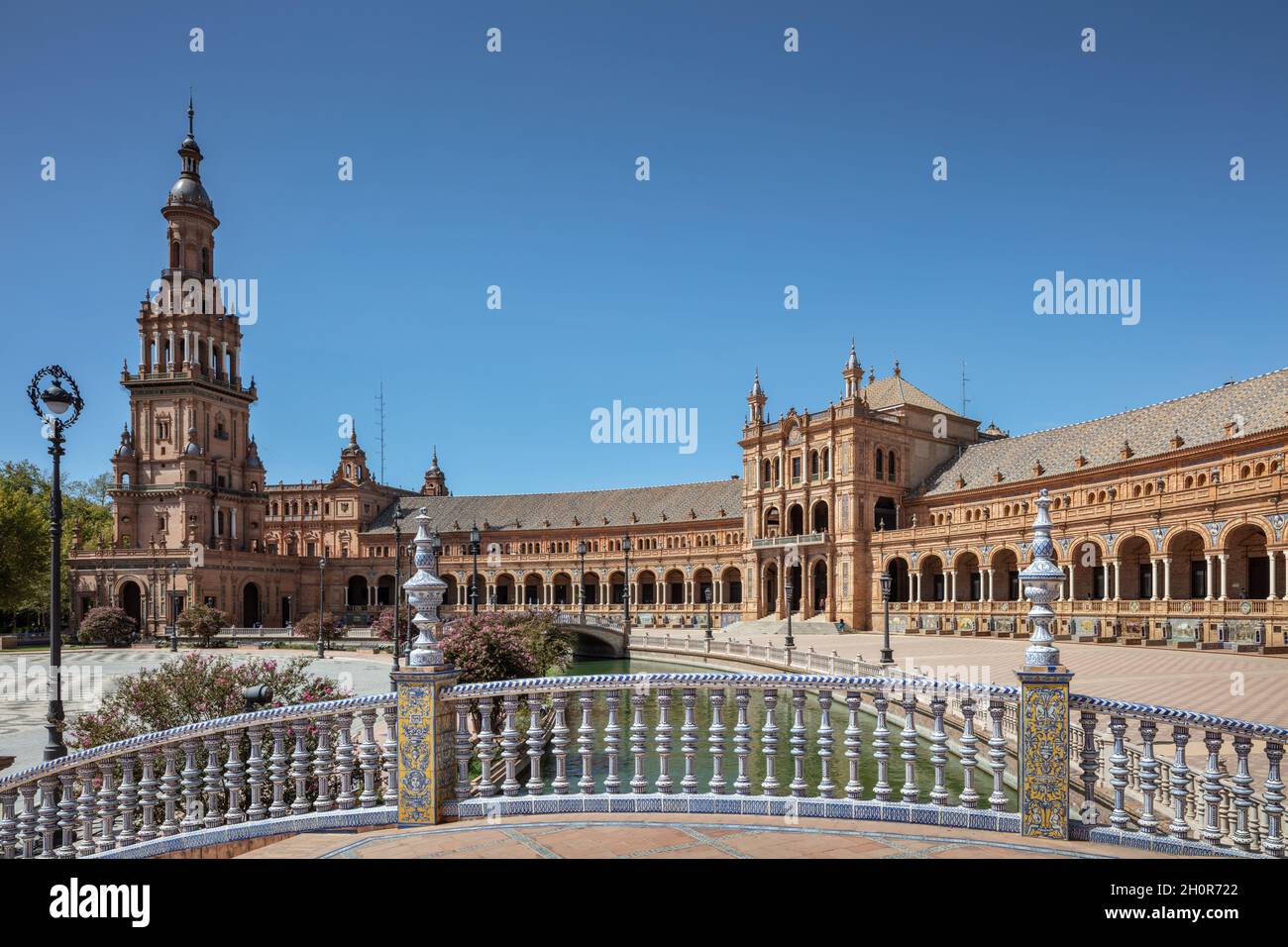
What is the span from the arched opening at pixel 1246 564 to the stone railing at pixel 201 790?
121 feet

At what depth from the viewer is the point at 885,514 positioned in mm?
58875

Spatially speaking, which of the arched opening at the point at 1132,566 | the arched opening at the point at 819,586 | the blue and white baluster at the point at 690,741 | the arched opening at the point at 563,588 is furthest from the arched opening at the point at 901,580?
the blue and white baluster at the point at 690,741

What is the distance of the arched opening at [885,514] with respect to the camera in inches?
2292

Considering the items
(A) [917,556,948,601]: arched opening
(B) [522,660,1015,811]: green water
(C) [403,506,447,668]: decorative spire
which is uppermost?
(C) [403,506,447,668]: decorative spire

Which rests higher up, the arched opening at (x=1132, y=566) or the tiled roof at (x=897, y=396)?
the tiled roof at (x=897, y=396)

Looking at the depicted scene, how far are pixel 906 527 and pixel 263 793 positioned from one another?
165 feet

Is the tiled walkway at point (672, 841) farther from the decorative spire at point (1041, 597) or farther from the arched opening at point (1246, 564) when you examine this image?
the arched opening at point (1246, 564)

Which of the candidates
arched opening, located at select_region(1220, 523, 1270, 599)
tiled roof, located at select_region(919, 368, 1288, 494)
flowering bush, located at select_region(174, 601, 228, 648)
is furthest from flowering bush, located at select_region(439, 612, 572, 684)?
flowering bush, located at select_region(174, 601, 228, 648)

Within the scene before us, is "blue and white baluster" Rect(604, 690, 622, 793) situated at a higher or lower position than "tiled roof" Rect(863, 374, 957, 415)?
lower

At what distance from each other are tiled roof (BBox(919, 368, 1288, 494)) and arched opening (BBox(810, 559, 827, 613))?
8.45 m

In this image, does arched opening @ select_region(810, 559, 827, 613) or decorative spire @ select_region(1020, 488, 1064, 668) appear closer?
decorative spire @ select_region(1020, 488, 1064, 668)

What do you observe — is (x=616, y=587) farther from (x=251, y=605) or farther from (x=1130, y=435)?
(x=1130, y=435)

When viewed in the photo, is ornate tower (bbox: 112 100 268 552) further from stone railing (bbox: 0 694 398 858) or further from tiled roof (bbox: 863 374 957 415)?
stone railing (bbox: 0 694 398 858)

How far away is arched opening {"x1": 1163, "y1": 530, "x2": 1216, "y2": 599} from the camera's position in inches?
1495
